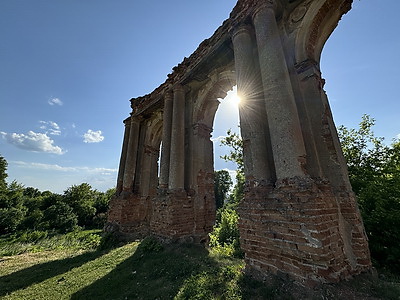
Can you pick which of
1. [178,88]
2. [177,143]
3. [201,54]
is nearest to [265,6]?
[201,54]

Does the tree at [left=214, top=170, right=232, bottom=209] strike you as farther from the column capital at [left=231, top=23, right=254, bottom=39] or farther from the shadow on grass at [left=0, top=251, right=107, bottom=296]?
the column capital at [left=231, top=23, right=254, bottom=39]

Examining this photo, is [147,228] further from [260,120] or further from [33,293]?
[260,120]

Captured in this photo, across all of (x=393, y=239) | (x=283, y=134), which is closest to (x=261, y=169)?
(x=283, y=134)

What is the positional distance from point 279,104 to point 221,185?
38.0 metres

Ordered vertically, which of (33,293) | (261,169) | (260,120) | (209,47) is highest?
(209,47)

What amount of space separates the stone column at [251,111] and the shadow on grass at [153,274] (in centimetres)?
265

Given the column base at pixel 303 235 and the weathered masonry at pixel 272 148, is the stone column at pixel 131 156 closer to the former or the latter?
the weathered masonry at pixel 272 148

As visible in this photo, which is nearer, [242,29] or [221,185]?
[242,29]

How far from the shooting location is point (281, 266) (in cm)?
321

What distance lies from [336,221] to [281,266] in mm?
1243

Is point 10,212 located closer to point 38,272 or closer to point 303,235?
point 38,272

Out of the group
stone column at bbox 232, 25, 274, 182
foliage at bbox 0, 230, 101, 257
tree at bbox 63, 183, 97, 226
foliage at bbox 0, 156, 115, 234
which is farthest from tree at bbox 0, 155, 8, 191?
stone column at bbox 232, 25, 274, 182

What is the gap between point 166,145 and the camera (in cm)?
819

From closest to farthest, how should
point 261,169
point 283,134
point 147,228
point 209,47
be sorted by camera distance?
point 283,134
point 261,169
point 209,47
point 147,228
